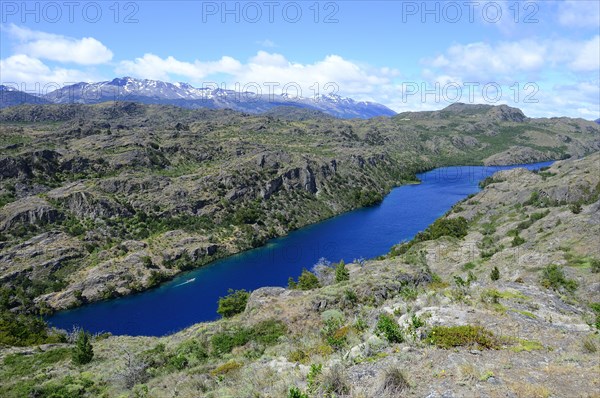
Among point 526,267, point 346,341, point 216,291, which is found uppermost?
point 346,341

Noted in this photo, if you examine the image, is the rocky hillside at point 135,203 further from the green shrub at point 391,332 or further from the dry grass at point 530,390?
the dry grass at point 530,390

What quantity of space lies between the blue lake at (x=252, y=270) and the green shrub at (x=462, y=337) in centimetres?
7081

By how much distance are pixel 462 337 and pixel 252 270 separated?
94532 millimetres

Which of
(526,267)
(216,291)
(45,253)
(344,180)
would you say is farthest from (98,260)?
(344,180)

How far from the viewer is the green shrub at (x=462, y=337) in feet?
48.8

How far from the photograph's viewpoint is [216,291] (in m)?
94.8

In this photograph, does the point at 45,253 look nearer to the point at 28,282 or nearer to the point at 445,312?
the point at 28,282

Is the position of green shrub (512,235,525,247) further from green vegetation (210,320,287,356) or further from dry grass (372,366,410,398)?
dry grass (372,366,410,398)

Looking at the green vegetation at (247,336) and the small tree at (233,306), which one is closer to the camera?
the green vegetation at (247,336)

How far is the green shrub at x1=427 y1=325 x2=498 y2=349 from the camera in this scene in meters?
14.9

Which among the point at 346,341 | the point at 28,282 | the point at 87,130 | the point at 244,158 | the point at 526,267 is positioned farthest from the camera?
the point at 87,130

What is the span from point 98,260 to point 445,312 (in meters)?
104

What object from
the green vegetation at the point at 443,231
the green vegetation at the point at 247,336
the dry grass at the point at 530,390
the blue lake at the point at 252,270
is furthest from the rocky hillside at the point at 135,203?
the dry grass at the point at 530,390

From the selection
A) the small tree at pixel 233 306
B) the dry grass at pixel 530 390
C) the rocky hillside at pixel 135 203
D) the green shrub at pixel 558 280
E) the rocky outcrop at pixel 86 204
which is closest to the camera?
the dry grass at pixel 530 390
